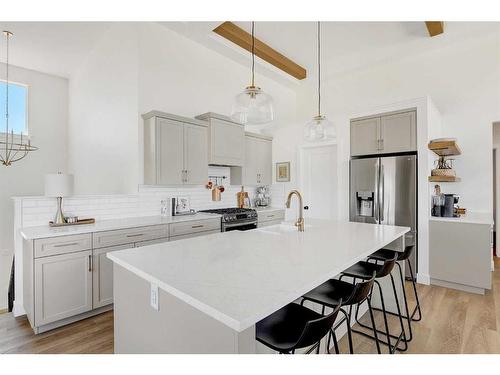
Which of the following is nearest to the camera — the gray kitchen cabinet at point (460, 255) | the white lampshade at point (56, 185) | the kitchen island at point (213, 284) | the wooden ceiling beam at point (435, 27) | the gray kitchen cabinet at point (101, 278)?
the kitchen island at point (213, 284)

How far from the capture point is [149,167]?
3576mm

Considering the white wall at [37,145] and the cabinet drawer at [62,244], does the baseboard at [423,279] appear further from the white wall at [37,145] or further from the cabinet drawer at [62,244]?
the white wall at [37,145]

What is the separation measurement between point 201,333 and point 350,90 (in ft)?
16.6

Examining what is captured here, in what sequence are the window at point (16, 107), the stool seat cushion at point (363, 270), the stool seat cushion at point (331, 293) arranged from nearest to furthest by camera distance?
the stool seat cushion at point (331, 293) → the stool seat cushion at point (363, 270) → the window at point (16, 107)

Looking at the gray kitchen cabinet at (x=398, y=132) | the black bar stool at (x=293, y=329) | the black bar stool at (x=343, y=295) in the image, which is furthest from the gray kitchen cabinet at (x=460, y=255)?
the black bar stool at (x=293, y=329)

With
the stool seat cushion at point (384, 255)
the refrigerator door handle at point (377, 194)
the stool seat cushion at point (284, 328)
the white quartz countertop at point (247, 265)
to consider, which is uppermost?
the refrigerator door handle at point (377, 194)

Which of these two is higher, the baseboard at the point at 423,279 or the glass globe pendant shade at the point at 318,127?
the glass globe pendant shade at the point at 318,127

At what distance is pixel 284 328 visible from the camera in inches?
55.1

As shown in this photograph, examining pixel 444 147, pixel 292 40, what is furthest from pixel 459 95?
pixel 292 40

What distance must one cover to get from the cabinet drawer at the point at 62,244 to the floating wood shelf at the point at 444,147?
4.02 metres

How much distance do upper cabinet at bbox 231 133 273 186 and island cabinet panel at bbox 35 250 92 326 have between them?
2.68 m

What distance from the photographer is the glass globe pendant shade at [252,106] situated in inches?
86.4

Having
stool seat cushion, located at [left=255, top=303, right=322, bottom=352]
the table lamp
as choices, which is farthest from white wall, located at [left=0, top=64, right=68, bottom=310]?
stool seat cushion, located at [left=255, top=303, right=322, bottom=352]

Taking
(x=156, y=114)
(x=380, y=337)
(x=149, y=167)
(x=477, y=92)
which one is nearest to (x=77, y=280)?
(x=149, y=167)
